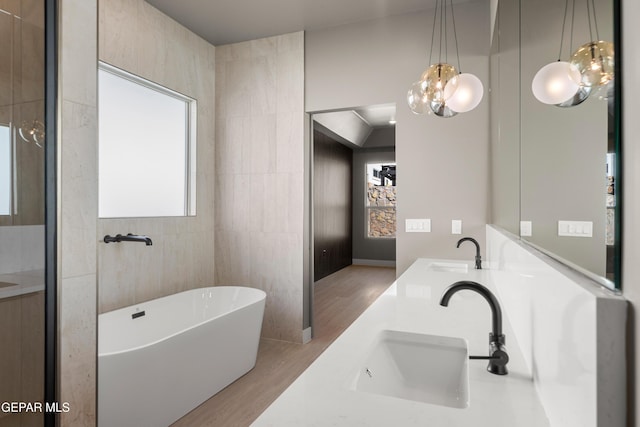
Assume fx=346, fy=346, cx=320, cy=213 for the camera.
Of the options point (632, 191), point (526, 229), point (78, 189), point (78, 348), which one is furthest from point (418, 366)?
point (78, 189)

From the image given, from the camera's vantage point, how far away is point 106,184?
8.84 feet

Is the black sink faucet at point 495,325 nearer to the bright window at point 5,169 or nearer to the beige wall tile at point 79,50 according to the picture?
the bright window at point 5,169

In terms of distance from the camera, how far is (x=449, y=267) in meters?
2.49

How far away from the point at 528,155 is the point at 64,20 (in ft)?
5.91

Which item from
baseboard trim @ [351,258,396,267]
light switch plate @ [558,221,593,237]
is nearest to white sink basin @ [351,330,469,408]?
light switch plate @ [558,221,593,237]

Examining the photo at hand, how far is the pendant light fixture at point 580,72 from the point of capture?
499 mm

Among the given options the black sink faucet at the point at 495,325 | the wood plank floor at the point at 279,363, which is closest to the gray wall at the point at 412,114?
the wood plank floor at the point at 279,363

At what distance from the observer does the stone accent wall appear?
736cm

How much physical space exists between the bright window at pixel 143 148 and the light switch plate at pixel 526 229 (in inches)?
110

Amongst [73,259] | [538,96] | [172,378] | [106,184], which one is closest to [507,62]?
[538,96]

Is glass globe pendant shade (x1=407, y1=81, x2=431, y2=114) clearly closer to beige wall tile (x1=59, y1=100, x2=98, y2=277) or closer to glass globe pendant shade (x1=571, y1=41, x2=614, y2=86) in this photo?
glass globe pendant shade (x1=571, y1=41, x2=614, y2=86)

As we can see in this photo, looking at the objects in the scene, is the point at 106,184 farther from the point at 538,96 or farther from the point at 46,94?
the point at 538,96

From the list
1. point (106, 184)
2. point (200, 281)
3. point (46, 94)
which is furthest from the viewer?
point (200, 281)

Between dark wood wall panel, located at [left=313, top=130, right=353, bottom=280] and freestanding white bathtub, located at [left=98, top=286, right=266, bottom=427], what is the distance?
2.78 meters
